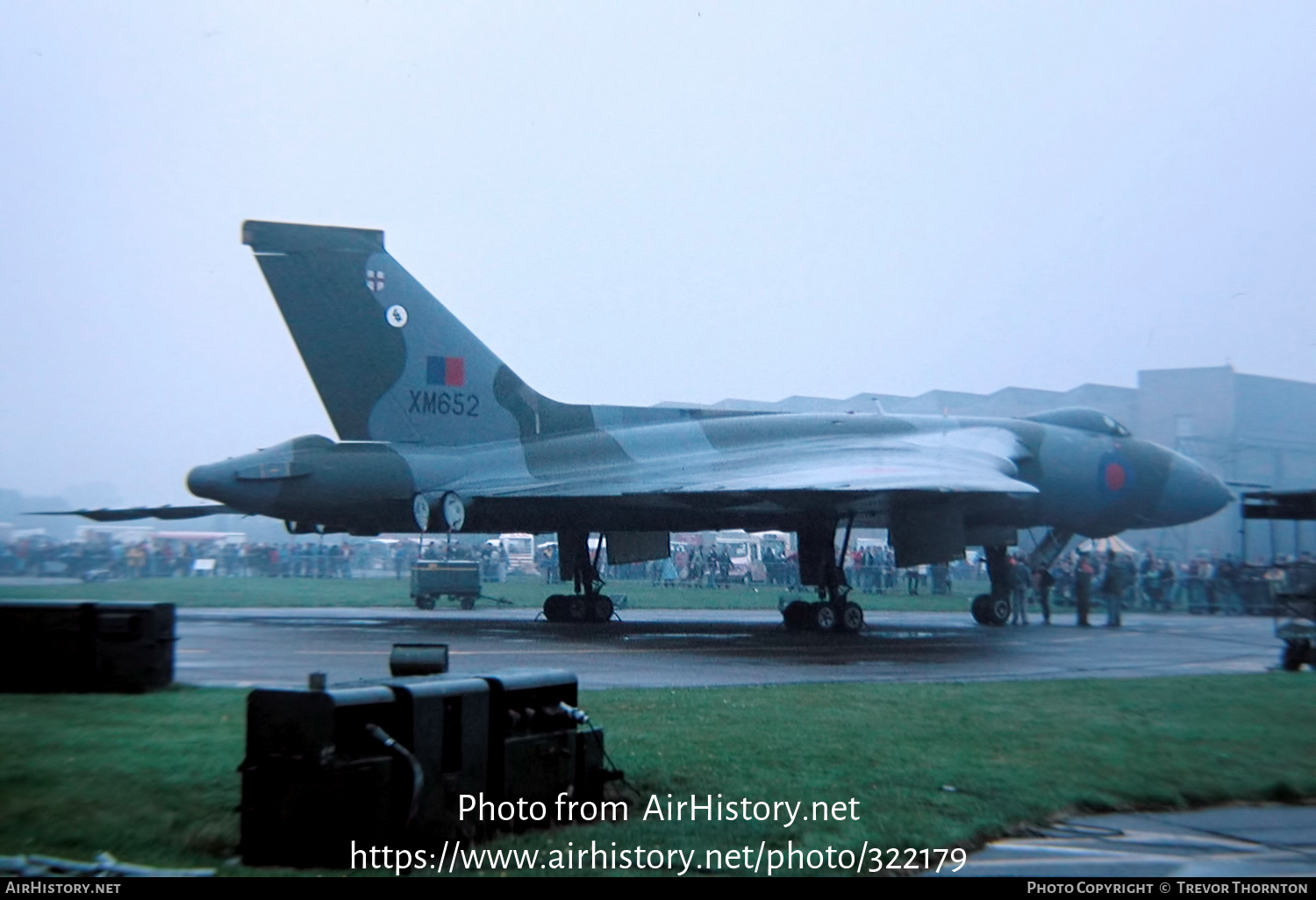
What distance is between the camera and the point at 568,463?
20453mm

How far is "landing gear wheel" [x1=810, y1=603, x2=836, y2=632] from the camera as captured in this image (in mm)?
19547

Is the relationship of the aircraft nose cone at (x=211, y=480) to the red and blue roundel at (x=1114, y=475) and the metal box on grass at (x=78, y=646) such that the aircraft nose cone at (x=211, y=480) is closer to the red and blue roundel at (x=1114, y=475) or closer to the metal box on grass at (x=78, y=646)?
the metal box on grass at (x=78, y=646)

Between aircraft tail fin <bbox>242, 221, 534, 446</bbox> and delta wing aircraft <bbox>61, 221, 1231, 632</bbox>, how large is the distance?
25 mm

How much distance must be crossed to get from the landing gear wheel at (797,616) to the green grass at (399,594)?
19.7 ft

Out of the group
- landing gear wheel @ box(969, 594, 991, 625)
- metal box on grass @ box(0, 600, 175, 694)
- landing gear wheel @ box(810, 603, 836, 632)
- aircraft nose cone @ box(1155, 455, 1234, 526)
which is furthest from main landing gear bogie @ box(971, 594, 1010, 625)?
metal box on grass @ box(0, 600, 175, 694)

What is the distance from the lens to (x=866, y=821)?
6.01 m

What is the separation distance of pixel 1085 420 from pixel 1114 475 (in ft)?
3.91

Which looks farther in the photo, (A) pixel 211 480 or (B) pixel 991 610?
(B) pixel 991 610

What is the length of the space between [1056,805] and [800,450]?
14.7m

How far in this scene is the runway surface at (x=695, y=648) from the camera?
39.2 feet

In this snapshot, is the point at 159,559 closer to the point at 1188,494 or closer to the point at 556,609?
the point at 556,609

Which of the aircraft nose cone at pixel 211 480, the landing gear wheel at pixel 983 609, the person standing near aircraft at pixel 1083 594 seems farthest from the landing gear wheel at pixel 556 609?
the person standing near aircraft at pixel 1083 594

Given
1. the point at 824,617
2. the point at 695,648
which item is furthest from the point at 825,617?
the point at 695,648

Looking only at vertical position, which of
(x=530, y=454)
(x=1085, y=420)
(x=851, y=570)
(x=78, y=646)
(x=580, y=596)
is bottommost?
(x=580, y=596)
